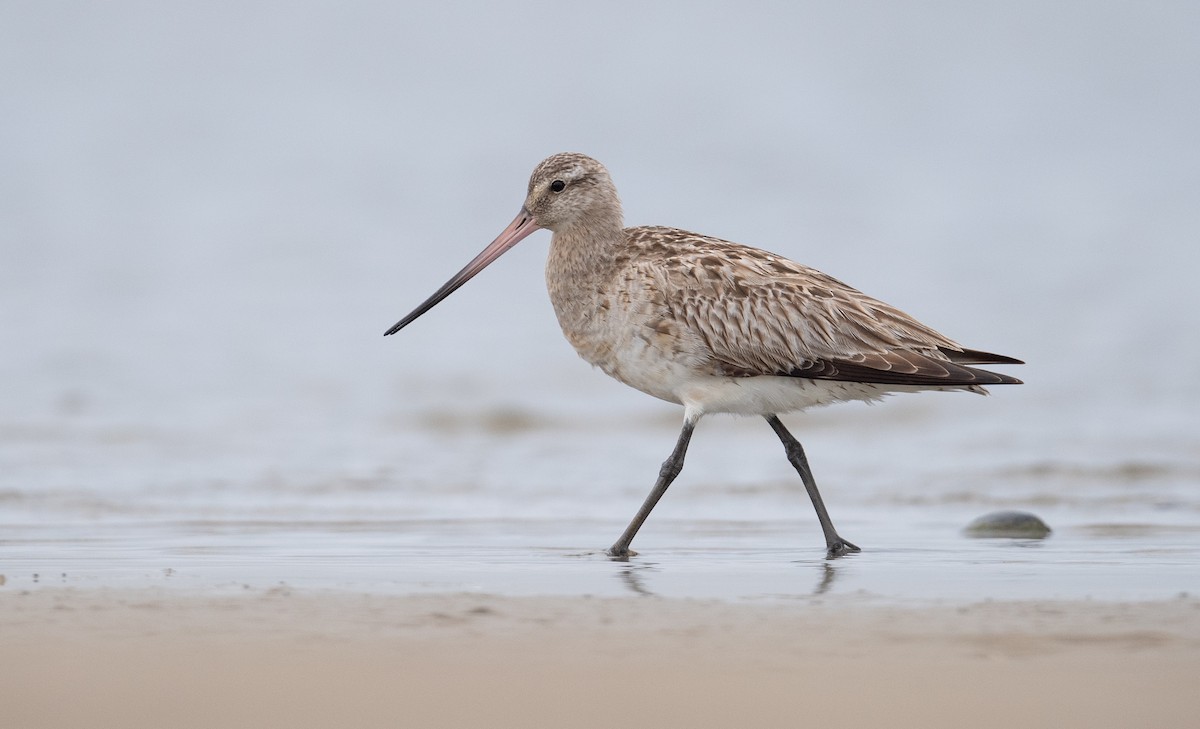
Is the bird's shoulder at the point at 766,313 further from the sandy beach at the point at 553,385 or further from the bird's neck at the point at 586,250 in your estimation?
the sandy beach at the point at 553,385

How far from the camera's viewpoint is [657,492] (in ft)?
27.5

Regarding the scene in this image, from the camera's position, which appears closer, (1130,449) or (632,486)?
(632,486)

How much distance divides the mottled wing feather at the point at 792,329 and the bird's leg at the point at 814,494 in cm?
51

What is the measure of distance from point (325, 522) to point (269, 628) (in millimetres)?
4281

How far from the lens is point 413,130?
33.8 m

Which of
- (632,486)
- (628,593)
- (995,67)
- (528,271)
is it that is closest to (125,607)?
(628,593)

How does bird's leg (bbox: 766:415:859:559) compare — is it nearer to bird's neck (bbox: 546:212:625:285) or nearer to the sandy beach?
the sandy beach

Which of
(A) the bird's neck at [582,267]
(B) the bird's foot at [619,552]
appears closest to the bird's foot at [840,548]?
(B) the bird's foot at [619,552]

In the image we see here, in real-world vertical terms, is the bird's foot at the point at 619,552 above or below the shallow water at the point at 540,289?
below

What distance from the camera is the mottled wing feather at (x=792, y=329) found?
8141mm

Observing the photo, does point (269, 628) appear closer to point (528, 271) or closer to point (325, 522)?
point (325, 522)

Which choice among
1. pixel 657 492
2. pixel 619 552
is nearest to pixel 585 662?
pixel 619 552

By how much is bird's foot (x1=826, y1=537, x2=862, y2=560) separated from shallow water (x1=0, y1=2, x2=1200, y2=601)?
7.8 inches

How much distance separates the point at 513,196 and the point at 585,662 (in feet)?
77.9
